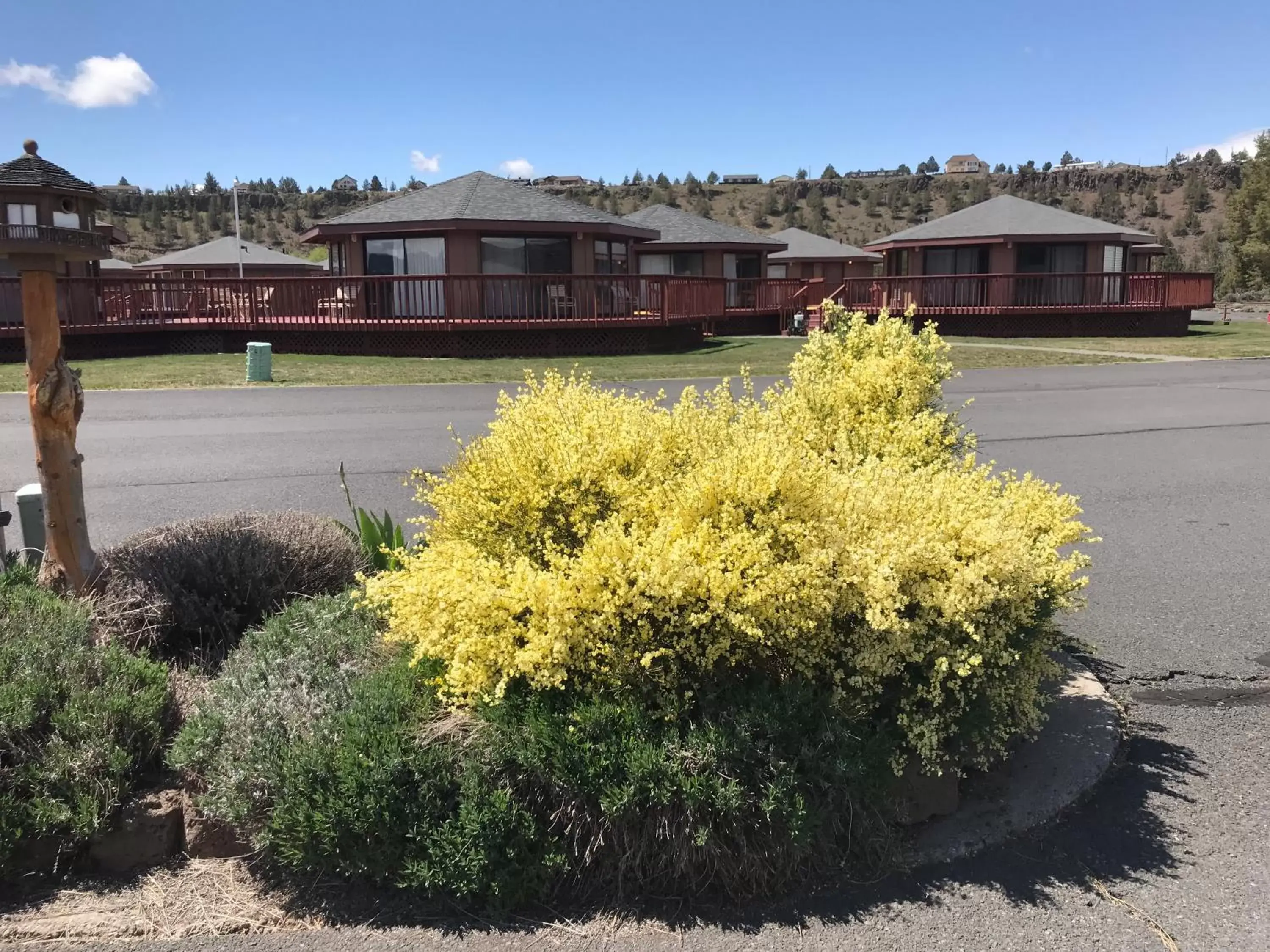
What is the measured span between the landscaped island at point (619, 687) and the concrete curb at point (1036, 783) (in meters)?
0.17

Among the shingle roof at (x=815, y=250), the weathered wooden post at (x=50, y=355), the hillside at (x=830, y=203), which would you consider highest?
the hillside at (x=830, y=203)

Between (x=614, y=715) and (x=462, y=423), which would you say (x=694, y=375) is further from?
(x=614, y=715)

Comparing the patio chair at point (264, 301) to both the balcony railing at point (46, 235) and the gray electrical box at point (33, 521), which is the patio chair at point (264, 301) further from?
the balcony railing at point (46, 235)

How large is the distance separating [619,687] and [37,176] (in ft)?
11.9

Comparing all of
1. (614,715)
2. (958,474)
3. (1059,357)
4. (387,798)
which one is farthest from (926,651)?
(1059,357)

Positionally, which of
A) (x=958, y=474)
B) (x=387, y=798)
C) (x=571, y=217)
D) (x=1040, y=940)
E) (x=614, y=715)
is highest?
(x=571, y=217)

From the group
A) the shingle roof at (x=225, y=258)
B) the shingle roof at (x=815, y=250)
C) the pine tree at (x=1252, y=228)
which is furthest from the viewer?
the pine tree at (x=1252, y=228)

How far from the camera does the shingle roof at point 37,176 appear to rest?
186 inches

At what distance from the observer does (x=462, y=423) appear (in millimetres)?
13273

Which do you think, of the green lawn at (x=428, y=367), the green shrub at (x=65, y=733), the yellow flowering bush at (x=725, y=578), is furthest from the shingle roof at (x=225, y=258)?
the yellow flowering bush at (x=725, y=578)

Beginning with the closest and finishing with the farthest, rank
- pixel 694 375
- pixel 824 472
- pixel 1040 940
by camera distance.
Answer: pixel 1040 940 → pixel 824 472 → pixel 694 375

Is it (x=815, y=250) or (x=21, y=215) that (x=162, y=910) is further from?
(x=815, y=250)

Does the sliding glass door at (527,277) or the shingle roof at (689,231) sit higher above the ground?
the shingle roof at (689,231)

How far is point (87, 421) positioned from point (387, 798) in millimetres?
12068
